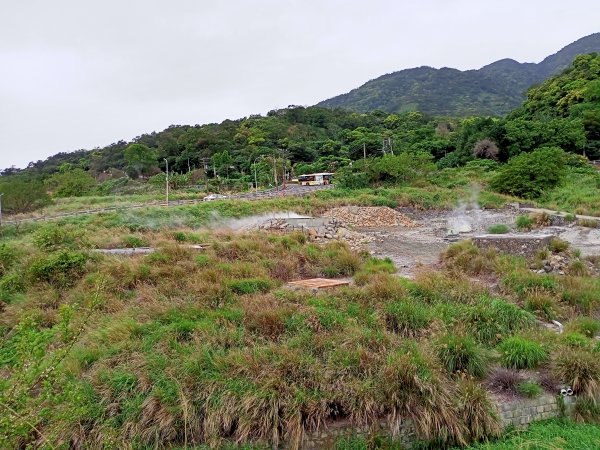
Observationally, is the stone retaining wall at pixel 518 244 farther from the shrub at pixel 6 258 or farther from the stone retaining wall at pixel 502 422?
the shrub at pixel 6 258

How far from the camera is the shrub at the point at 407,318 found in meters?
6.90

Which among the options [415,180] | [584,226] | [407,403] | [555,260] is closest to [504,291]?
[555,260]

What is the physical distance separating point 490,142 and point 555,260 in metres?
36.4

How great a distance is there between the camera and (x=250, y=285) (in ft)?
29.2

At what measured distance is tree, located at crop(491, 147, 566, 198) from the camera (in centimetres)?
3002

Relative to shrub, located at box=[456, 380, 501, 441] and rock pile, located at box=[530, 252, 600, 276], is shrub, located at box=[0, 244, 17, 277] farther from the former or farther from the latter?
rock pile, located at box=[530, 252, 600, 276]

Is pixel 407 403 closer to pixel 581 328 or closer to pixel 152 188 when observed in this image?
pixel 581 328

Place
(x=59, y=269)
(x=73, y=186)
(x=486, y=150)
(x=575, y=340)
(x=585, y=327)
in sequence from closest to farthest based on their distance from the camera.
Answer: (x=575, y=340)
(x=585, y=327)
(x=59, y=269)
(x=486, y=150)
(x=73, y=186)

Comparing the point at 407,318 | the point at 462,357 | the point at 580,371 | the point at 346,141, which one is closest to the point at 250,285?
the point at 407,318

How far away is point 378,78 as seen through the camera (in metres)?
179

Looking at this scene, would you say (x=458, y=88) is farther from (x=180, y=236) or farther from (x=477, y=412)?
(x=477, y=412)

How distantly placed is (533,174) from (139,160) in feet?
174

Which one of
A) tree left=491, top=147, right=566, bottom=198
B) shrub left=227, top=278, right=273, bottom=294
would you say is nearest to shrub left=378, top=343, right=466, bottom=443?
shrub left=227, top=278, right=273, bottom=294

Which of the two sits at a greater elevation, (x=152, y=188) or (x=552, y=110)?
(x=552, y=110)
